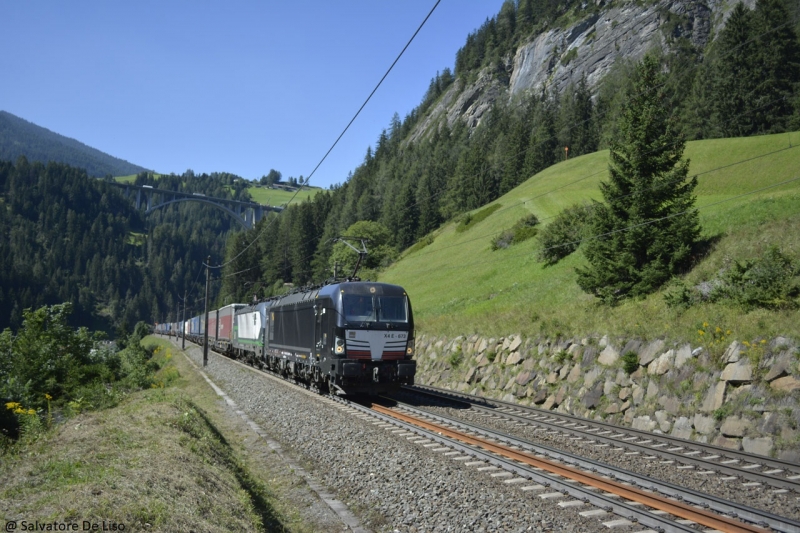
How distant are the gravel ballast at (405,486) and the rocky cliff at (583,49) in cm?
12403

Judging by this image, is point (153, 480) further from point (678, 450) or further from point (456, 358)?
point (456, 358)

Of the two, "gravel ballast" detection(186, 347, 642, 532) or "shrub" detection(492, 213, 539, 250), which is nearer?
"gravel ballast" detection(186, 347, 642, 532)

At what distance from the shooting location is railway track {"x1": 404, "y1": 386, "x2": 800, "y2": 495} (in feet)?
30.3

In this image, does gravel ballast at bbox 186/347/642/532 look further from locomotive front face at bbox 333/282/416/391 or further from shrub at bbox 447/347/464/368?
shrub at bbox 447/347/464/368

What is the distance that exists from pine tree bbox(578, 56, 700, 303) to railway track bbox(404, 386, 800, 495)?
7673 mm

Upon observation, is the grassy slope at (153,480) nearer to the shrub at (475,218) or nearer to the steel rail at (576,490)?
the steel rail at (576,490)

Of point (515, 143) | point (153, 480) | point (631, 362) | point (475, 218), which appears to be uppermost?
point (515, 143)

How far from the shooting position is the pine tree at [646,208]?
2089 centimetres

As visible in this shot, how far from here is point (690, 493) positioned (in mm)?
7777

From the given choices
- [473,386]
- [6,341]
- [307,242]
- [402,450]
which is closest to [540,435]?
[402,450]

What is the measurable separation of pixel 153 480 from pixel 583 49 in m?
162

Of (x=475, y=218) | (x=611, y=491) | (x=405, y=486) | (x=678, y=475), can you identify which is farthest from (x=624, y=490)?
(x=475, y=218)

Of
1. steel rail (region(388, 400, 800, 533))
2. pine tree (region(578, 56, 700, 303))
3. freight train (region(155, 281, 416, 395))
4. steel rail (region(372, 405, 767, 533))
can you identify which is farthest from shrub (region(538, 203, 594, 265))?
steel rail (region(372, 405, 767, 533))

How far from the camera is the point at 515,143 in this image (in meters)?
91.2
